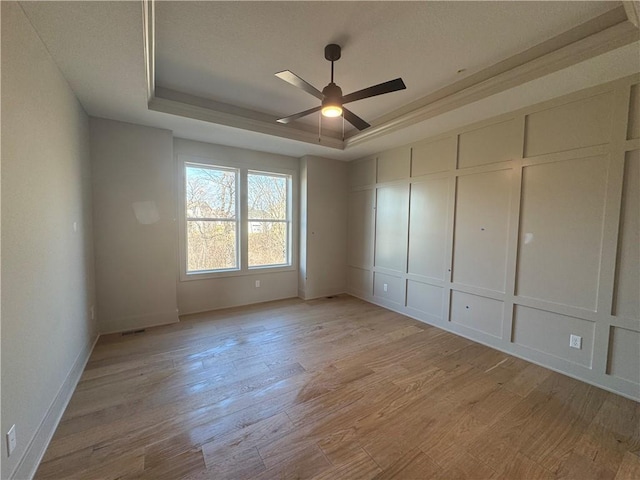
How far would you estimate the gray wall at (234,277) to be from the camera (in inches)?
151

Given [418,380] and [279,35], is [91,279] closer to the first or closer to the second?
[279,35]

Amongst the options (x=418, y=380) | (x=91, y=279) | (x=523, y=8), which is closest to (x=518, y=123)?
(x=523, y=8)

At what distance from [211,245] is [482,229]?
12.5 ft

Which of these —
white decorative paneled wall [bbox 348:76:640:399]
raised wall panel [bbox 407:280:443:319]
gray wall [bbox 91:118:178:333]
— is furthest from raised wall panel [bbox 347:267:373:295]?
gray wall [bbox 91:118:178:333]

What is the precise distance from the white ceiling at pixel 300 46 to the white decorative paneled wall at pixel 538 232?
38 cm

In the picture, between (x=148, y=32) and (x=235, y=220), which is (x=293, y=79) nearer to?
(x=148, y=32)

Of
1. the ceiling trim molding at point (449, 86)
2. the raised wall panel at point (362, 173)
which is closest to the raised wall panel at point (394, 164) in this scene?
the raised wall panel at point (362, 173)

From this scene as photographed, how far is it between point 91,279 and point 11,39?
2.35 metres

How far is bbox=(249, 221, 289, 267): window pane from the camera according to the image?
14.7ft

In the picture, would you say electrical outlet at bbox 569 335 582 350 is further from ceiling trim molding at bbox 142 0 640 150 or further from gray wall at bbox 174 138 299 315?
gray wall at bbox 174 138 299 315

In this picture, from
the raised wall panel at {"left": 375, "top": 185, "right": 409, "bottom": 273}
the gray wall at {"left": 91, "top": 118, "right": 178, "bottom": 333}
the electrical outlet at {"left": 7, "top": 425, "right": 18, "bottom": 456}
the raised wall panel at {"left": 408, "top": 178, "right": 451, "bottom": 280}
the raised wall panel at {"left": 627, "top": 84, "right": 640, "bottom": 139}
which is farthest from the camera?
the raised wall panel at {"left": 375, "top": 185, "right": 409, "bottom": 273}

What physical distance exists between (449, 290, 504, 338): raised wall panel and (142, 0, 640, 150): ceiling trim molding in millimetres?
2206

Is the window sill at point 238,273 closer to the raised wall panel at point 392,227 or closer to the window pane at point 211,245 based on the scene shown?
the window pane at point 211,245

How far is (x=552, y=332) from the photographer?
256cm
